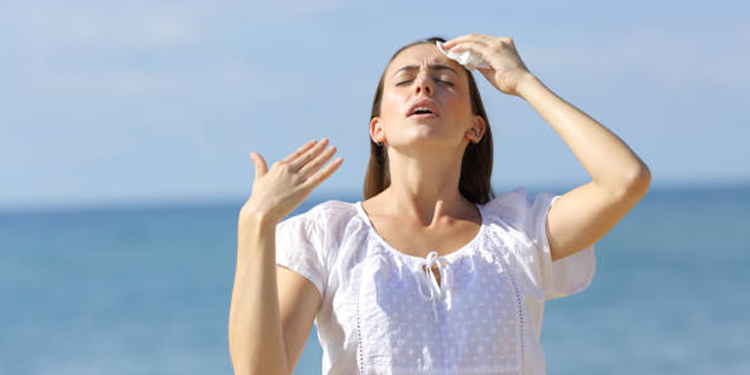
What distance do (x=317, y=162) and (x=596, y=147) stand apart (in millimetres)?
796

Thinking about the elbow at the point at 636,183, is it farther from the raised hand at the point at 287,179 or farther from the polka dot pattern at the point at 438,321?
the raised hand at the point at 287,179

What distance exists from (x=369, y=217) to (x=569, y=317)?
37.9ft

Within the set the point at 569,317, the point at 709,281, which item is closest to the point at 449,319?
the point at 569,317

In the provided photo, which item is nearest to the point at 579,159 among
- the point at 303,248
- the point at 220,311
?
the point at 303,248

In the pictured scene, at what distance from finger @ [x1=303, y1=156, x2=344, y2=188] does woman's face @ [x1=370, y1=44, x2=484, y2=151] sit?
1.27ft

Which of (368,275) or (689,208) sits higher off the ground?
(689,208)

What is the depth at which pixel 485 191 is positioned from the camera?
380 cm

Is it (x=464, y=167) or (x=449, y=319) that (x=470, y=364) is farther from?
(x=464, y=167)

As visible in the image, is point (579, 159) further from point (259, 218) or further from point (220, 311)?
point (220, 311)

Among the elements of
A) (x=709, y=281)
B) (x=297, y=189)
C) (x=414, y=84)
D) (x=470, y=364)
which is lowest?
A: (x=470, y=364)

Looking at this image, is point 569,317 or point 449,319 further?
point 569,317

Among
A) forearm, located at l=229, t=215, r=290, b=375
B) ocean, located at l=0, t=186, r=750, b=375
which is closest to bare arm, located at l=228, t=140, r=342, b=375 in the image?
forearm, located at l=229, t=215, r=290, b=375

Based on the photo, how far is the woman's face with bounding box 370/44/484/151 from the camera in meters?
3.34

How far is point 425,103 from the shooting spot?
132 inches
